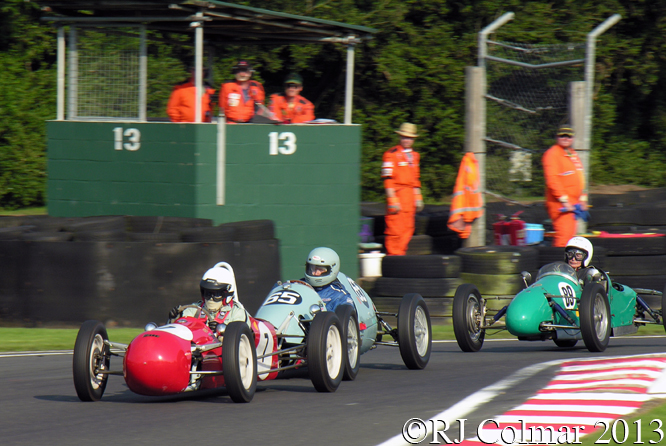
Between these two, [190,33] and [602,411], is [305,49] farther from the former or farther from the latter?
[602,411]

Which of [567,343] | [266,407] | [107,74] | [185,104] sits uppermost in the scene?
[107,74]

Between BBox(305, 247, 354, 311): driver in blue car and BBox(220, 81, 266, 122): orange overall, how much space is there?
4.42 meters

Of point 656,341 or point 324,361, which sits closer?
point 324,361

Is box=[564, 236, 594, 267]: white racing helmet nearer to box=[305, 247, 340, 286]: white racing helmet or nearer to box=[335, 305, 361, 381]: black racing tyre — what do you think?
box=[305, 247, 340, 286]: white racing helmet

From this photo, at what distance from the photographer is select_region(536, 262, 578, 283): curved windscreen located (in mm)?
9701

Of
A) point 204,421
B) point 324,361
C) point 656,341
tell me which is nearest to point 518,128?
point 656,341

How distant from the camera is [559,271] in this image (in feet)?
31.9

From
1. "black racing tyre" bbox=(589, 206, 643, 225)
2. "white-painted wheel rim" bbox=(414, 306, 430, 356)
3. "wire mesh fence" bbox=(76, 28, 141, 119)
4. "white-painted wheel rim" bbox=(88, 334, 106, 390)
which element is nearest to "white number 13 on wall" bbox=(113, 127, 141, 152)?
"wire mesh fence" bbox=(76, 28, 141, 119)

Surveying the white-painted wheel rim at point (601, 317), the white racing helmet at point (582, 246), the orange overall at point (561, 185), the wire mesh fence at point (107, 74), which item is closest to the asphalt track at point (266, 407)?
the white-painted wheel rim at point (601, 317)

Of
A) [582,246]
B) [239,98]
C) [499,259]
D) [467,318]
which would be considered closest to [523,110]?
[499,259]

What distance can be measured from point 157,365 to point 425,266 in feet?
18.7

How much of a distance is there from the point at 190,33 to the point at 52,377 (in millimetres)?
7732

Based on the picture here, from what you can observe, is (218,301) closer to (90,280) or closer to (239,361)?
(239,361)

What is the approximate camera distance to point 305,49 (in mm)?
19828
